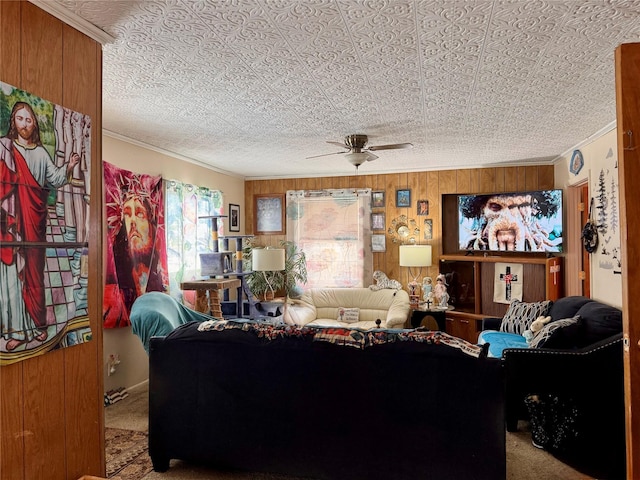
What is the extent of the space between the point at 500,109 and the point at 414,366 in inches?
83.8

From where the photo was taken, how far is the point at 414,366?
2.24 m

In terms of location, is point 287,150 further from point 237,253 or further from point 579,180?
point 579,180

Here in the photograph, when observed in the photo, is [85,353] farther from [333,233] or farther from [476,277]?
[476,277]

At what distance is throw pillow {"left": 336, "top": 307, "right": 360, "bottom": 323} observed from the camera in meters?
5.56

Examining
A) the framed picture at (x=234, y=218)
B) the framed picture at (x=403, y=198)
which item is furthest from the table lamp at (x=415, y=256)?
the framed picture at (x=234, y=218)

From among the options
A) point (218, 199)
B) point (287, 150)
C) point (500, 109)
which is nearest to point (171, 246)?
point (218, 199)

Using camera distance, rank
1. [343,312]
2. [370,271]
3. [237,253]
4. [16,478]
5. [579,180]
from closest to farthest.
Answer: [16,478] → [579,180] → [237,253] → [343,312] → [370,271]

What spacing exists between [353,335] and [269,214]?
4.29 m

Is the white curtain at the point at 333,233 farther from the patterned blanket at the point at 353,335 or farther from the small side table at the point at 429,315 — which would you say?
the patterned blanket at the point at 353,335

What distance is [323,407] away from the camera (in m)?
2.36

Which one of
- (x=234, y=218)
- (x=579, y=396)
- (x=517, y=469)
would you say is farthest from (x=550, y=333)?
(x=234, y=218)

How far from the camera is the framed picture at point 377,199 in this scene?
6035 millimetres

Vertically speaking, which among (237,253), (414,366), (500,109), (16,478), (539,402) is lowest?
(539,402)

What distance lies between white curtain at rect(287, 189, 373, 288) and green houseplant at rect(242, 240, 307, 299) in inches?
4.7
